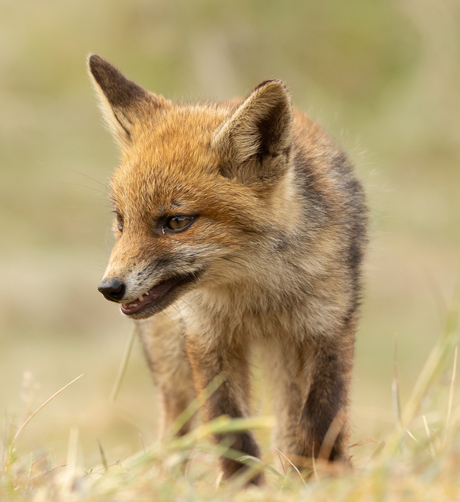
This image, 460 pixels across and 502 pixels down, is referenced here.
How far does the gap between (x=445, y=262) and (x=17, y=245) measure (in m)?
11.2

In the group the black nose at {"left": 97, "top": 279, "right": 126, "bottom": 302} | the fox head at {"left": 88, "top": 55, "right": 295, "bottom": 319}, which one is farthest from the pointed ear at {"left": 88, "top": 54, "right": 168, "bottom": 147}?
the black nose at {"left": 97, "top": 279, "right": 126, "bottom": 302}

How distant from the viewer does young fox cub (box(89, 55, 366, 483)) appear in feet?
14.6

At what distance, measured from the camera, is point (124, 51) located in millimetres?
18469

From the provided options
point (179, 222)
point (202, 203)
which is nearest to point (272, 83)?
point (202, 203)

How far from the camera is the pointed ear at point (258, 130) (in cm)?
437

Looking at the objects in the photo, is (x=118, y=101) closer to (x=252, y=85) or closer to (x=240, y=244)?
(x=240, y=244)

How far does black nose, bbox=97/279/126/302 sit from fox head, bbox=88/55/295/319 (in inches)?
0.4

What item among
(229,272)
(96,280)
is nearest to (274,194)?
(229,272)

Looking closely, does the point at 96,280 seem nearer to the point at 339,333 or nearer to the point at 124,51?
the point at 124,51

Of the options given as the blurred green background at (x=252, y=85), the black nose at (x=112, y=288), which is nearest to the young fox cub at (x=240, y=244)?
the black nose at (x=112, y=288)

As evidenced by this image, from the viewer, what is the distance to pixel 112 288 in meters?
4.14

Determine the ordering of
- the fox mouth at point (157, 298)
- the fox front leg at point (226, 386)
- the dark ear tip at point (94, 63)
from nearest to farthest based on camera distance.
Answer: the fox mouth at point (157, 298) → the fox front leg at point (226, 386) → the dark ear tip at point (94, 63)

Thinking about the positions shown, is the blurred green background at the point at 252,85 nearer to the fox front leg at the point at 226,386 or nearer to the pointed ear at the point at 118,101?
the pointed ear at the point at 118,101

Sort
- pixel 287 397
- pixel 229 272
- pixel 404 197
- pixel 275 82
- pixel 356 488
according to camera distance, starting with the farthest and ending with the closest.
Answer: pixel 404 197 < pixel 287 397 < pixel 229 272 < pixel 275 82 < pixel 356 488
